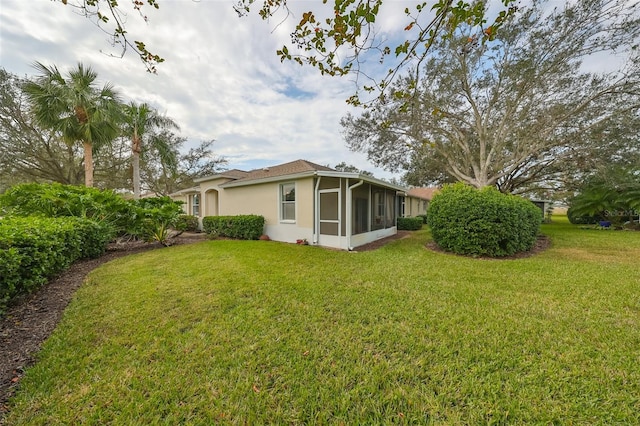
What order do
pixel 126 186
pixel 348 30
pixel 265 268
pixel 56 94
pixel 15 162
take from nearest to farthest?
pixel 348 30
pixel 265 268
pixel 56 94
pixel 15 162
pixel 126 186

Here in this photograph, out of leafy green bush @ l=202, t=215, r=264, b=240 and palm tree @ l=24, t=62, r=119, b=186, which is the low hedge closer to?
leafy green bush @ l=202, t=215, r=264, b=240

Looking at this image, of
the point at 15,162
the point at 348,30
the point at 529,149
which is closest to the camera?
the point at 348,30

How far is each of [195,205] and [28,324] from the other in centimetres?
1407

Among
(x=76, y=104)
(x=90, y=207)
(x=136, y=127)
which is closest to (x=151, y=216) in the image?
(x=90, y=207)

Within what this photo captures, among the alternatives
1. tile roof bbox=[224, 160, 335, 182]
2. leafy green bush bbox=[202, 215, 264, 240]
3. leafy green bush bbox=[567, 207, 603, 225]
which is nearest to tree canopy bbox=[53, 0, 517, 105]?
tile roof bbox=[224, 160, 335, 182]

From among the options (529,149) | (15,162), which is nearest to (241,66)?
(529,149)

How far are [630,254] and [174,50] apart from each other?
543 inches

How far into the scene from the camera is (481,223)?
7.41 meters

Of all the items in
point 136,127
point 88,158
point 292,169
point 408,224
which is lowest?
point 408,224

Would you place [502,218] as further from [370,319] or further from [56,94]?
[56,94]

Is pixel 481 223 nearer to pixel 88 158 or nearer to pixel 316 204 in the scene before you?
pixel 316 204

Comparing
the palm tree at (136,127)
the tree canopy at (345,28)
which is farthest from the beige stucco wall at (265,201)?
the tree canopy at (345,28)

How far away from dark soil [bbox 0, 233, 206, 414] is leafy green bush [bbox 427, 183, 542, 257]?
30.2 ft

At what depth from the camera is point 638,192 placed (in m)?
12.8
